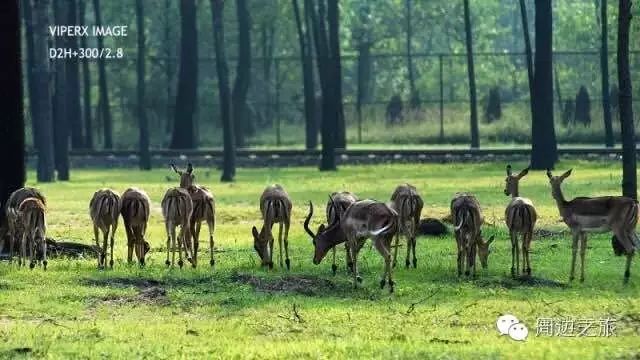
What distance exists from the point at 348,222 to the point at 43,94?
34510 millimetres

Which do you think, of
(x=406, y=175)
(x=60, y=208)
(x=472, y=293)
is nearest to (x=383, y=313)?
(x=472, y=293)

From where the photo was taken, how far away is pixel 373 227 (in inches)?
894

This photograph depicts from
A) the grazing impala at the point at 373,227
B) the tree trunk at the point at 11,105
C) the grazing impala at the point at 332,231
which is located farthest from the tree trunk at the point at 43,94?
the grazing impala at the point at 373,227

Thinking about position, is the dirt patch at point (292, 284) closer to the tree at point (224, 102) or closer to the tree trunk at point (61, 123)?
the tree at point (224, 102)

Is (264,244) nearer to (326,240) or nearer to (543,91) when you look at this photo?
(326,240)

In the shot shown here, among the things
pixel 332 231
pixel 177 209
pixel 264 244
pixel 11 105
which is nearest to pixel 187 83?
pixel 11 105

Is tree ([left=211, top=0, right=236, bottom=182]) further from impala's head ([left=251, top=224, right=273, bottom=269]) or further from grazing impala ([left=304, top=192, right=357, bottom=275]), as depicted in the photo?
grazing impala ([left=304, top=192, right=357, bottom=275])

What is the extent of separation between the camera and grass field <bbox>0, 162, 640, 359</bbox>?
→ 17.6 m

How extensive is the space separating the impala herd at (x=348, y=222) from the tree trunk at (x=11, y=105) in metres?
1.39

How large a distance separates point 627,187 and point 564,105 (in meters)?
57.9

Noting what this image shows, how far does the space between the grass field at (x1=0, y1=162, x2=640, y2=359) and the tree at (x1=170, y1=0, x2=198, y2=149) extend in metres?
45.8

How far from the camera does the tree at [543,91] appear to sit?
56219mm

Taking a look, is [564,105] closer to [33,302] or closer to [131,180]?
[131,180]

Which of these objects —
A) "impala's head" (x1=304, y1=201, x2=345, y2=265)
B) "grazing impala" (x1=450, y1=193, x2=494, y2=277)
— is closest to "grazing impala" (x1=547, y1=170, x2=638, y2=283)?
"grazing impala" (x1=450, y1=193, x2=494, y2=277)
